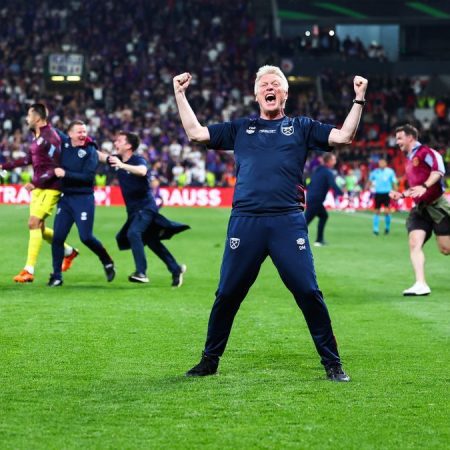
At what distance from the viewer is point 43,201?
14547 mm

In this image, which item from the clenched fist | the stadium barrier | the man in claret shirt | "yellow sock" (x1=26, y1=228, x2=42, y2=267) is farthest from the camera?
the stadium barrier

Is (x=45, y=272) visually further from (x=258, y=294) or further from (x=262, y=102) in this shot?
(x=262, y=102)

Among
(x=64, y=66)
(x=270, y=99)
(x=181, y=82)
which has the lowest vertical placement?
(x=270, y=99)

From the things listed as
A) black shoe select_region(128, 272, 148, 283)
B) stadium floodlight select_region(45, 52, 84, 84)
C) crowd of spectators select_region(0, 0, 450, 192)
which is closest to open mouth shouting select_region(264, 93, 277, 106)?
black shoe select_region(128, 272, 148, 283)

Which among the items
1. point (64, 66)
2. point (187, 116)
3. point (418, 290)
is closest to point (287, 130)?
point (187, 116)

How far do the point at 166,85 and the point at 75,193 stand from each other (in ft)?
133

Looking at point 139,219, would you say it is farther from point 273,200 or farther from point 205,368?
point 273,200

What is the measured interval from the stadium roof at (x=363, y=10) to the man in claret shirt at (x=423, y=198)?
35.7 metres

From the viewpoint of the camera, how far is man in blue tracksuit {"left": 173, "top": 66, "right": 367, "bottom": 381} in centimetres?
771

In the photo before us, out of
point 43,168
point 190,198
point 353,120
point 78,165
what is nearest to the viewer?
point 353,120

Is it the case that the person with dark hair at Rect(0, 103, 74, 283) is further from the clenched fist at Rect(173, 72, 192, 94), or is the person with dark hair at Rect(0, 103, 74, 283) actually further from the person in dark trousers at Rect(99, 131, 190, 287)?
the clenched fist at Rect(173, 72, 192, 94)

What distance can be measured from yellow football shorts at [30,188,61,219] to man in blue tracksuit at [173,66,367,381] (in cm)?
699

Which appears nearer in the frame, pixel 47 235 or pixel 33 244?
pixel 33 244

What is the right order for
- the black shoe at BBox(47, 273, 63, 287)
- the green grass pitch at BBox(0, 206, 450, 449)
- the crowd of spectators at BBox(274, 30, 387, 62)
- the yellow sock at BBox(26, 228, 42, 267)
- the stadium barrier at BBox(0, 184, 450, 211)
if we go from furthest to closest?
the crowd of spectators at BBox(274, 30, 387, 62) < the stadium barrier at BBox(0, 184, 450, 211) < the yellow sock at BBox(26, 228, 42, 267) < the black shoe at BBox(47, 273, 63, 287) < the green grass pitch at BBox(0, 206, 450, 449)
